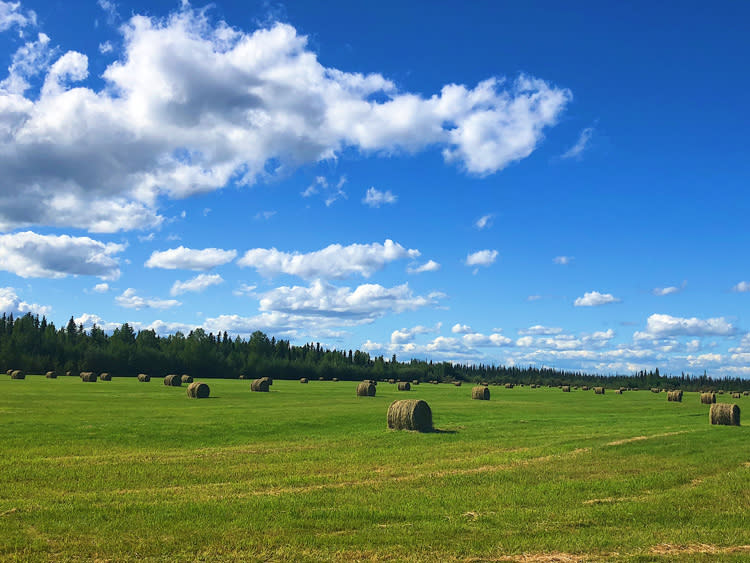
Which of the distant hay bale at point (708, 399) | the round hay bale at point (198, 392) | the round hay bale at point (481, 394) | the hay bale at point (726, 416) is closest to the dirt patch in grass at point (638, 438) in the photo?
the hay bale at point (726, 416)

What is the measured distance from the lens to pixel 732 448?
2433cm

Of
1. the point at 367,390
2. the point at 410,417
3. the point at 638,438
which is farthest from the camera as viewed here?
the point at 367,390

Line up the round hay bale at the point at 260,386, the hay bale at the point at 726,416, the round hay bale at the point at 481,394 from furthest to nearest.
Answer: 1. the round hay bale at the point at 260,386
2. the round hay bale at the point at 481,394
3. the hay bale at the point at 726,416

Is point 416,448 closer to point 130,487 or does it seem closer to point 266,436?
point 266,436

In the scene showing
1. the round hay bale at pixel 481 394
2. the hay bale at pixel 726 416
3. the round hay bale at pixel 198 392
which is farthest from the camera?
the round hay bale at pixel 481 394

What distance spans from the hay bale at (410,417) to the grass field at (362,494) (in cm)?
99

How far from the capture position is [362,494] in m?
14.7

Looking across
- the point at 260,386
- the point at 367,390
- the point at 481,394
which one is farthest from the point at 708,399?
the point at 260,386

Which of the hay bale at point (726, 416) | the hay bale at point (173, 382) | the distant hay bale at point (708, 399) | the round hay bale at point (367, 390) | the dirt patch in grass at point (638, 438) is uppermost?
the hay bale at point (726, 416)

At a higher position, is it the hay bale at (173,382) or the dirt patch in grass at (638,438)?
the dirt patch in grass at (638,438)

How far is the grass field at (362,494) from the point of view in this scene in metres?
10.6

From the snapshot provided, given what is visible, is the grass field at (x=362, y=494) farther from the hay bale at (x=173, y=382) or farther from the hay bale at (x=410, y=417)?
the hay bale at (x=173, y=382)

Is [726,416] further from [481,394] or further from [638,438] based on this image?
[481,394]

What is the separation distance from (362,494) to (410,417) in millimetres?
14019
